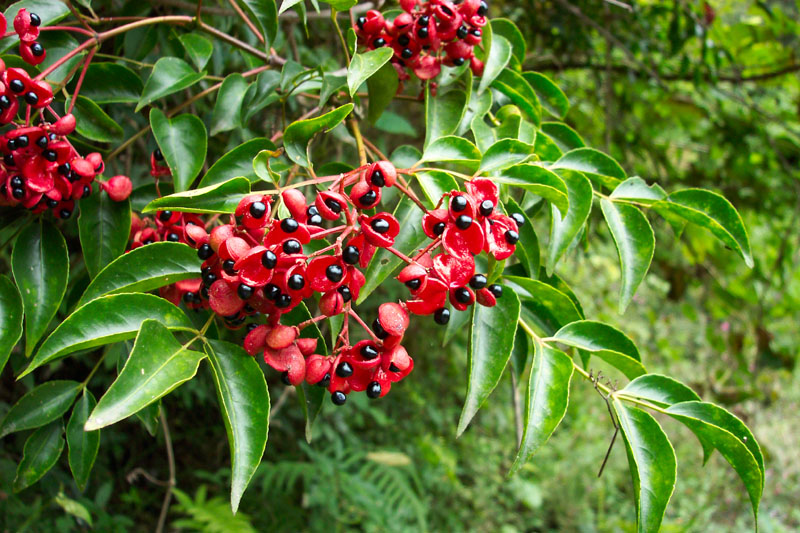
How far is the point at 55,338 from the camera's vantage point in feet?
2.31

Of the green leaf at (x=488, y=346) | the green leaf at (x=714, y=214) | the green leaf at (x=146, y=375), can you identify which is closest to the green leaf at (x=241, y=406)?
the green leaf at (x=146, y=375)

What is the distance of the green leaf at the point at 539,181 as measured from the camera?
2.76ft

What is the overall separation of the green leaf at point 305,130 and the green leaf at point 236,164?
0.38 ft

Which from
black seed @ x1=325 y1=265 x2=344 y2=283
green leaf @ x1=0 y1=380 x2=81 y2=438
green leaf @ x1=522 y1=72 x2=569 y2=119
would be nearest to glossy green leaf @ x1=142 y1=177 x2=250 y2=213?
black seed @ x1=325 y1=265 x2=344 y2=283

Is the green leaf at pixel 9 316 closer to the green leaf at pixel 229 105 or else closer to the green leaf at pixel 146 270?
the green leaf at pixel 146 270

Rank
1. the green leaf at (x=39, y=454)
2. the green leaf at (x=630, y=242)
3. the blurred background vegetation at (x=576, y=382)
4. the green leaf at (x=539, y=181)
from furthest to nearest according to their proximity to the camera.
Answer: the blurred background vegetation at (x=576, y=382) < the green leaf at (x=39, y=454) < the green leaf at (x=630, y=242) < the green leaf at (x=539, y=181)

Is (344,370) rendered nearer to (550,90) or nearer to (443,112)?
(443,112)

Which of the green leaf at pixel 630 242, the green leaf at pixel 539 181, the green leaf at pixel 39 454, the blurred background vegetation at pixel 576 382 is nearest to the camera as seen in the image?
the green leaf at pixel 539 181

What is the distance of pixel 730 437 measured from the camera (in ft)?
2.80

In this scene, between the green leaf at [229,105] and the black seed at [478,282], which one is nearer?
the black seed at [478,282]

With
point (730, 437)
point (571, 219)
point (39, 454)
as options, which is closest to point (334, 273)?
point (571, 219)

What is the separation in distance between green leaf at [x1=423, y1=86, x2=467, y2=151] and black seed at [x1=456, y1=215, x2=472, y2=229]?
30cm

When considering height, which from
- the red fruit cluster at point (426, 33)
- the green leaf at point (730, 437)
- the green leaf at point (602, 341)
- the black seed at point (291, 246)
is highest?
the red fruit cluster at point (426, 33)

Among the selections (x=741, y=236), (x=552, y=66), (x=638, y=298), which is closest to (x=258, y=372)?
(x=741, y=236)
